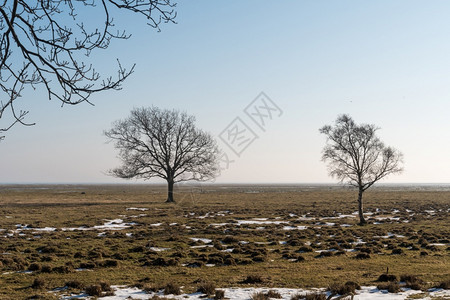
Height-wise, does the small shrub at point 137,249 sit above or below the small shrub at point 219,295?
below

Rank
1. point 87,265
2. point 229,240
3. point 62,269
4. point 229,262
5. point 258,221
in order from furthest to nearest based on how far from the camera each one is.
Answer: point 258,221 → point 229,240 → point 229,262 → point 87,265 → point 62,269

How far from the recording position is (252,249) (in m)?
17.3

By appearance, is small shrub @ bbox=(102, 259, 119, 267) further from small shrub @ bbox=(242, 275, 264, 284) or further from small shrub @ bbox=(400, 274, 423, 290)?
small shrub @ bbox=(400, 274, 423, 290)

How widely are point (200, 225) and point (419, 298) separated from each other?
1811cm

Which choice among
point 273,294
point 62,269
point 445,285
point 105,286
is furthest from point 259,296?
point 62,269

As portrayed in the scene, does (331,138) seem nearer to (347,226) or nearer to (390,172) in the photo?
(390,172)

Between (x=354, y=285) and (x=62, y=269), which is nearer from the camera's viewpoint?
(x=354, y=285)

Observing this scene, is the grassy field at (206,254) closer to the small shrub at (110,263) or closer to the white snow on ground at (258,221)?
the small shrub at (110,263)

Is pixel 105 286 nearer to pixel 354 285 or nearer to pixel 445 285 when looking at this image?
pixel 354 285

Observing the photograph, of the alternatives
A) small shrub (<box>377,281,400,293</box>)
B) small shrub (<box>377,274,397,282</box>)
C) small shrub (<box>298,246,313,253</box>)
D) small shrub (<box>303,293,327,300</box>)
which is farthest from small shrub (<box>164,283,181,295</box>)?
small shrub (<box>298,246,313,253</box>)

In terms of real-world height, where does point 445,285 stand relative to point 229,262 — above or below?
above

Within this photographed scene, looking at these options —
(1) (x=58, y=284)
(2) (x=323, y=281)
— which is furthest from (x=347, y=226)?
(1) (x=58, y=284)

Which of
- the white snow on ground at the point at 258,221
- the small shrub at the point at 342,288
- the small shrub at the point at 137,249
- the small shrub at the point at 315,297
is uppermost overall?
the small shrub at the point at 315,297

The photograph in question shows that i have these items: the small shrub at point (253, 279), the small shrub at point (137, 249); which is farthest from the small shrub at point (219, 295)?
the small shrub at point (137, 249)
